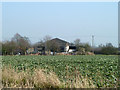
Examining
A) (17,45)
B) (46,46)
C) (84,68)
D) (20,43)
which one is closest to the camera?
(84,68)

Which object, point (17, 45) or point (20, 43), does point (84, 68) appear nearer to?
point (17, 45)

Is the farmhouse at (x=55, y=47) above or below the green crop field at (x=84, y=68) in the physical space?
above

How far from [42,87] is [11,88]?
1.24m

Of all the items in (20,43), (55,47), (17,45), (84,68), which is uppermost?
(20,43)

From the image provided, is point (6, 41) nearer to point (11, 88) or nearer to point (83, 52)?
point (83, 52)

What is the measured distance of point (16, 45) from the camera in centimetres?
5784

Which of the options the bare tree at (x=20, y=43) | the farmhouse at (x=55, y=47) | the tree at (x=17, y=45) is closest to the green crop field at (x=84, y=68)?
the tree at (x=17, y=45)

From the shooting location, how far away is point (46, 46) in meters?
66.1

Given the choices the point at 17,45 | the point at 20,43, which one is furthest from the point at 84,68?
the point at 20,43

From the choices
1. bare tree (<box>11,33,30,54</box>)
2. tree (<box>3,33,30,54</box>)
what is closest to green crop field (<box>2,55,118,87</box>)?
tree (<box>3,33,30,54</box>)

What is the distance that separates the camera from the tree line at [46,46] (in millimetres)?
55688

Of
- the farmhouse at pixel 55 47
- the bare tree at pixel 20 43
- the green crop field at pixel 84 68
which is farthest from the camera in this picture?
the farmhouse at pixel 55 47

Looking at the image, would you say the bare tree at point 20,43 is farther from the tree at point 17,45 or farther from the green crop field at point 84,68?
the green crop field at point 84,68

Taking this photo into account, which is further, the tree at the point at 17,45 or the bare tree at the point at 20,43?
the bare tree at the point at 20,43
